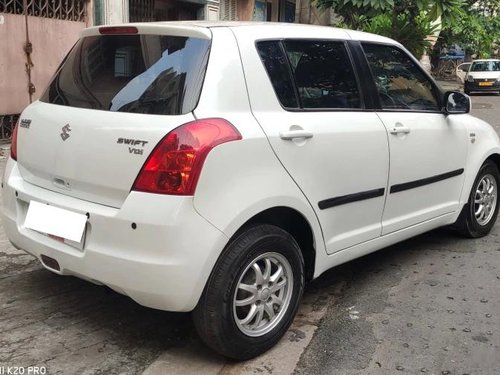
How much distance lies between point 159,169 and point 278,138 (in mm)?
665

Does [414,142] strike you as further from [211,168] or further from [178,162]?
[178,162]

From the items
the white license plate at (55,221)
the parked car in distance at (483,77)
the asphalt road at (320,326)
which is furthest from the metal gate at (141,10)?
the parked car in distance at (483,77)

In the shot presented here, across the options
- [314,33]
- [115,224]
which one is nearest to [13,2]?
[314,33]

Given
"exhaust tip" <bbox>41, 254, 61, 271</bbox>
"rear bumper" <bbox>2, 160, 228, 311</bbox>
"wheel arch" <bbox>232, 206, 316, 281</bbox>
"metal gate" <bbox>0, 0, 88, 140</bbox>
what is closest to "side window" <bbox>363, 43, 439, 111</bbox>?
"wheel arch" <bbox>232, 206, 316, 281</bbox>

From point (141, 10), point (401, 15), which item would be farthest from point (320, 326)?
point (141, 10)

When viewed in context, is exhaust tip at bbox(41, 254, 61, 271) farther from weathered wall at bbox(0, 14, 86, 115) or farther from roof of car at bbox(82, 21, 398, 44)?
weathered wall at bbox(0, 14, 86, 115)

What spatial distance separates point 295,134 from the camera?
2908 millimetres

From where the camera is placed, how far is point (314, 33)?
3334mm

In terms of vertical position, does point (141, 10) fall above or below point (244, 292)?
above

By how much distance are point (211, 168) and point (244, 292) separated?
0.68 m

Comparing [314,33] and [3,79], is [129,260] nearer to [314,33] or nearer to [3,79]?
[314,33]

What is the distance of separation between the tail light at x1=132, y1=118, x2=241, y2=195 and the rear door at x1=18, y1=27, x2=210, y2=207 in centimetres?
4

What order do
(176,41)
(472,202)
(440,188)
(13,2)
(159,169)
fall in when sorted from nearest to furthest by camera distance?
(159,169) → (176,41) → (440,188) → (472,202) → (13,2)

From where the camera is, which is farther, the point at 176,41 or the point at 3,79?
the point at 3,79
